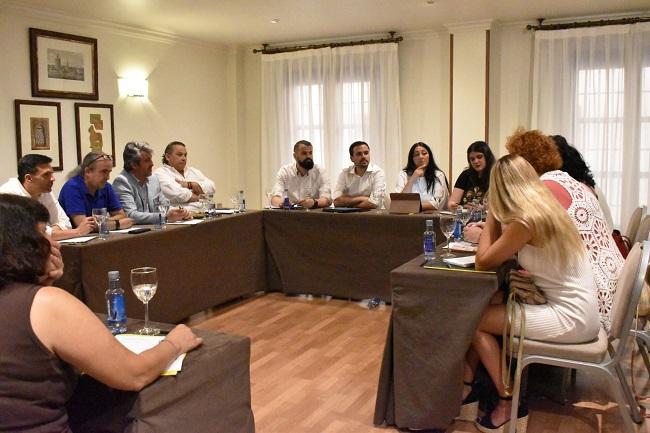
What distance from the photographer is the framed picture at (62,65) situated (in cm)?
542

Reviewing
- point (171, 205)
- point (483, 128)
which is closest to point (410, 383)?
point (171, 205)

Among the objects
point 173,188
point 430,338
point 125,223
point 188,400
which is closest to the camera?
A: point 188,400

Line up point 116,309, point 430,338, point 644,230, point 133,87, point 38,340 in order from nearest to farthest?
point 38,340 < point 116,309 < point 430,338 < point 644,230 < point 133,87

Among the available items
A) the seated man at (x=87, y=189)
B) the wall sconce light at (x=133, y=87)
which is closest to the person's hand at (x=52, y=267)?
the seated man at (x=87, y=189)

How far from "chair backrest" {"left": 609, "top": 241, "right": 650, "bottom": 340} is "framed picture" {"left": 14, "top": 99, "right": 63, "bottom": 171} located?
4.90 m

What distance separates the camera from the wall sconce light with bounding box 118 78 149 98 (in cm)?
632

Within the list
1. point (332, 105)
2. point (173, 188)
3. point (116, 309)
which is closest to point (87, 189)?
point (173, 188)

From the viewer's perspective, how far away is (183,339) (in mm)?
1668

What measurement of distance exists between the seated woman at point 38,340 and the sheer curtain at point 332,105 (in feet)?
18.9

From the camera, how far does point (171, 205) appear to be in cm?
511

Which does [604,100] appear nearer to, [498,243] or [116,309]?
[498,243]

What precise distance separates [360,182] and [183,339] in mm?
3767

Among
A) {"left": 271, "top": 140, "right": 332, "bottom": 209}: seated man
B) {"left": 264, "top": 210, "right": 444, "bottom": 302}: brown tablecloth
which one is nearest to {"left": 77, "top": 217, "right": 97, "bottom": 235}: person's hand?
{"left": 264, "top": 210, "right": 444, "bottom": 302}: brown tablecloth

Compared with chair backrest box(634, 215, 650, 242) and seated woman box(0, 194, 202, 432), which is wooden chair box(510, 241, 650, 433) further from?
seated woman box(0, 194, 202, 432)
